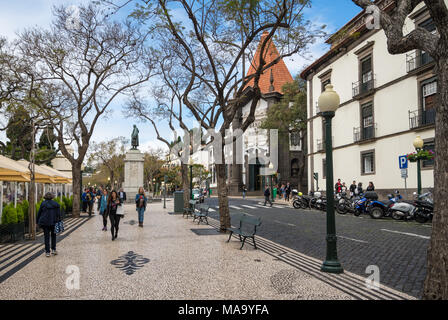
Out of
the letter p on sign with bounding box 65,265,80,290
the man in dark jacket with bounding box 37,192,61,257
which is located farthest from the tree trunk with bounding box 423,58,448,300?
the man in dark jacket with bounding box 37,192,61,257

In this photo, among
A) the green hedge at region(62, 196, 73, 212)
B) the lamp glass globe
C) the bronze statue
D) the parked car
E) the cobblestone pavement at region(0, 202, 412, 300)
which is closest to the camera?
the cobblestone pavement at region(0, 202, 412, 300)

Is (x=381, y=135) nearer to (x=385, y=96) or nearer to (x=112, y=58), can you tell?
(x=385, y=96)

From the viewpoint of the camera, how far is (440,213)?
487 centimetres

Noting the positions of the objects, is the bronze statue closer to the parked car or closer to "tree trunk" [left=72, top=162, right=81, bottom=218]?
the parked car

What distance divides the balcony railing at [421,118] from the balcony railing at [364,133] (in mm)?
3687

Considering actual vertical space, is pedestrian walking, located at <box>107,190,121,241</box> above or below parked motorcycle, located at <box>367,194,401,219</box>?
above

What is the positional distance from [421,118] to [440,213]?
19.4 metres

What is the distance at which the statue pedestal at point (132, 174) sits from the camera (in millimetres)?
38531

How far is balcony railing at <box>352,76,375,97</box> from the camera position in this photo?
26.6 m

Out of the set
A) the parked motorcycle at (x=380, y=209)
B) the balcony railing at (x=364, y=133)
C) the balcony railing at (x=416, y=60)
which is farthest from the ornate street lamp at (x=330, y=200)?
the balcony railing at (x=364, y=133)

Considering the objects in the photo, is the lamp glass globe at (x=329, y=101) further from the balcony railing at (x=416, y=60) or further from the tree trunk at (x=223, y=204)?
the balcony railing at (x=416, y=60)

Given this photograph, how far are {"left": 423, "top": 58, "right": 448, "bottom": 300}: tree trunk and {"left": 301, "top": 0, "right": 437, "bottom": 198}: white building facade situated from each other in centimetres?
1782

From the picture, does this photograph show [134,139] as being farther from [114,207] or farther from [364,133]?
[114,207]
